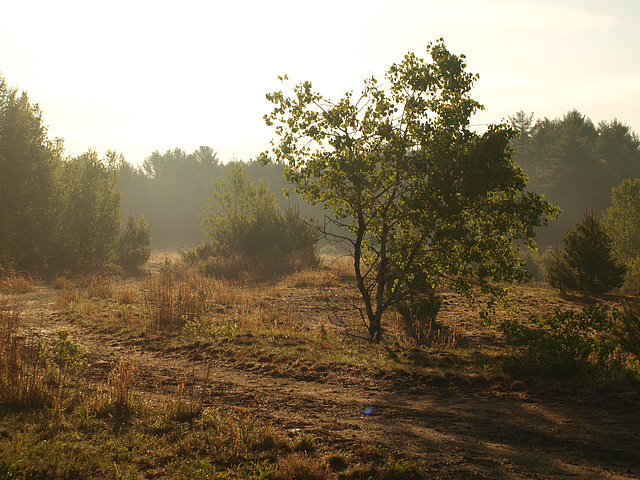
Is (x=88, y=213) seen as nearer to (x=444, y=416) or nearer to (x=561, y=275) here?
(x=561, y=275)

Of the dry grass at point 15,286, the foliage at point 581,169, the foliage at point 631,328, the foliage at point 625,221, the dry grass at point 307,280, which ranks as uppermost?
the foliage at point 581,169

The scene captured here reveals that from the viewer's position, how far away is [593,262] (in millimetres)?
16500

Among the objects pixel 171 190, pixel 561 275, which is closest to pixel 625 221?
pixel 561 275

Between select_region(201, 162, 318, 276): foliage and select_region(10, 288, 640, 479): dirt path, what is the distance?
18.6 metres

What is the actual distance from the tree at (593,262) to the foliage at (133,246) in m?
23.8

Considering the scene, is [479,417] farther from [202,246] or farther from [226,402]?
[202,246]

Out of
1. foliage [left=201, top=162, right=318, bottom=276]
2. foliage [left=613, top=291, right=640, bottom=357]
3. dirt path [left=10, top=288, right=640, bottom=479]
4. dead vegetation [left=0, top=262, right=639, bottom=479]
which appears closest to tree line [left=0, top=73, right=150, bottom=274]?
foliage [left=201, top=162, right=318, bottom=276]

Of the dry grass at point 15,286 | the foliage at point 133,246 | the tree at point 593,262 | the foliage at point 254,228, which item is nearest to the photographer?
the tree at point 593,262

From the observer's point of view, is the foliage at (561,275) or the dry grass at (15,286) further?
the dry grass at (15,286)

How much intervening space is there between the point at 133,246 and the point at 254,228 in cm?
805

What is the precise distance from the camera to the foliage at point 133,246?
2872cm

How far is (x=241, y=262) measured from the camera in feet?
84.5

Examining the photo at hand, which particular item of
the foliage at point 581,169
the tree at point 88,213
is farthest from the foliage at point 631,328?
the foliage at point 581,169

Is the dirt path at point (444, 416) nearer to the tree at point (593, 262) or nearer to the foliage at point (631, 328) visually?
the foliage at point (631, 328)
